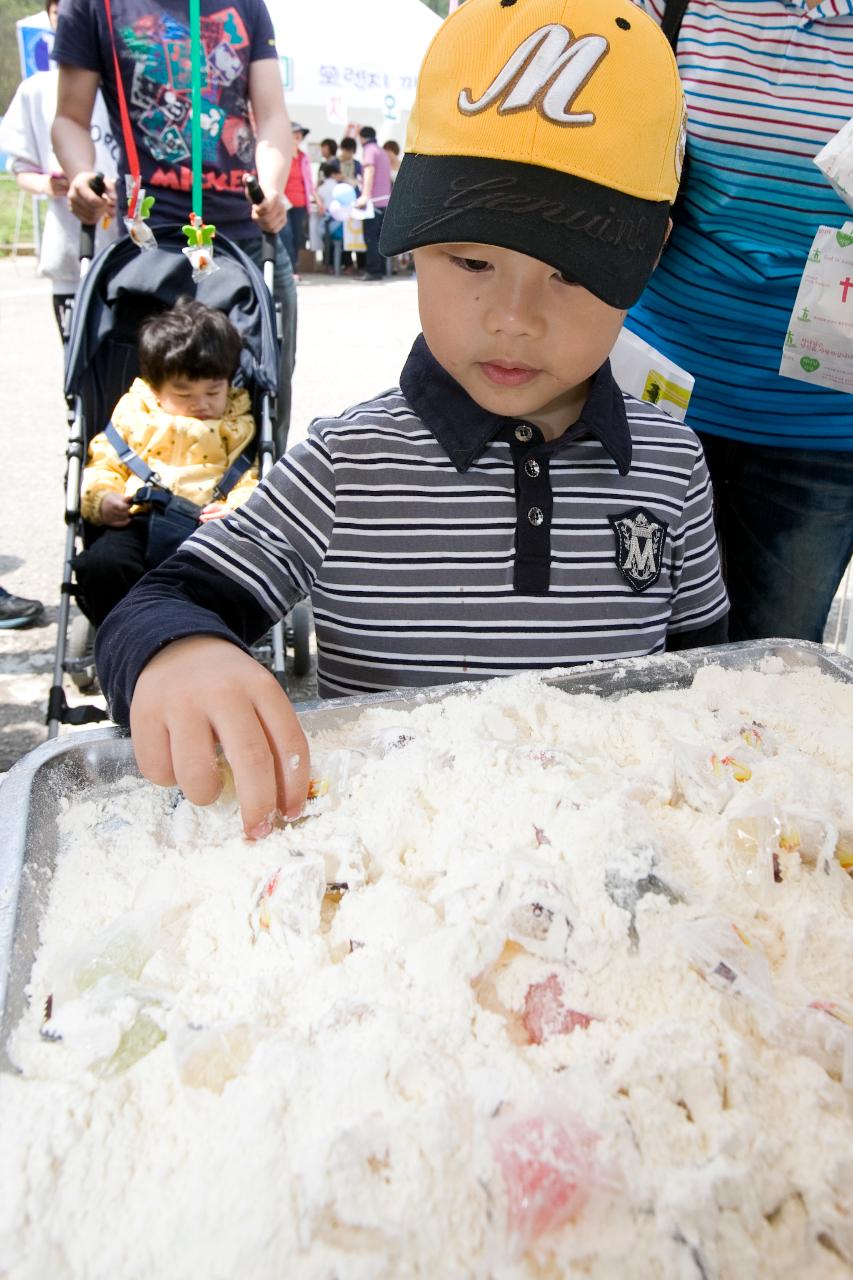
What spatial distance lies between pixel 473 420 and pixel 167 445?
1.57 metres

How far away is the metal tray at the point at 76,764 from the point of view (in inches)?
26.8

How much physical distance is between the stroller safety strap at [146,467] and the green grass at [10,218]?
983 cm

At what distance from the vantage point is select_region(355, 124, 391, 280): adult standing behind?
11828 millimetres

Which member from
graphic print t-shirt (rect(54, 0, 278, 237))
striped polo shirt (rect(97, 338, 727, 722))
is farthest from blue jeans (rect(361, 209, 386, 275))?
striped polo shirt (rect(97, 338, 727, 722))

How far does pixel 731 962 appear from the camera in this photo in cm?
67

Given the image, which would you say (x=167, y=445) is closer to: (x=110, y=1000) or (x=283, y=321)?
(x=283, y=321)

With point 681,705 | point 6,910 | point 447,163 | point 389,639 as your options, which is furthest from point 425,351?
point 6,910

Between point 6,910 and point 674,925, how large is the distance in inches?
19.2

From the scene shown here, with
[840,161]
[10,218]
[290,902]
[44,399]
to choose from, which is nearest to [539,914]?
[290,902]

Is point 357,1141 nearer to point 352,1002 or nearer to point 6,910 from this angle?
point 352,1002

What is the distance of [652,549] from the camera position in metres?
1.34

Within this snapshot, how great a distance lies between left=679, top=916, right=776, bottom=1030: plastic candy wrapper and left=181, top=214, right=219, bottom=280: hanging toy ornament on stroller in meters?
2.42

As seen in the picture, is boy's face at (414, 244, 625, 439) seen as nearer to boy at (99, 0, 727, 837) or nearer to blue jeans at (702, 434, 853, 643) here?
boy at (99, 0, 727, 837)

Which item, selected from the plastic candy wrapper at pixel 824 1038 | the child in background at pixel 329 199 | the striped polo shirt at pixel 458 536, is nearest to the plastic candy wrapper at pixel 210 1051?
the plastic candy wrapper at pixel 824 1038
